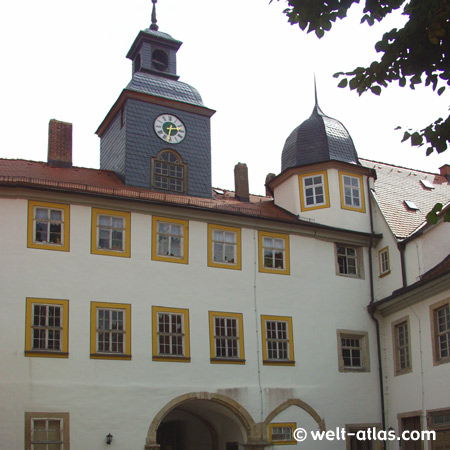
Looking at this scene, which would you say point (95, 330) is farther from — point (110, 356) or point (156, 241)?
point (156, 241)

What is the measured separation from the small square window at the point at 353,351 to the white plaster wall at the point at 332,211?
3837 mm

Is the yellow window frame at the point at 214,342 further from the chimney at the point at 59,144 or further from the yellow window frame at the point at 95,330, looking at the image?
the chimney at the point at 59,144

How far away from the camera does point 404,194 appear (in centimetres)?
2881

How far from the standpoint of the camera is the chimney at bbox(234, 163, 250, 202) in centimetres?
2748

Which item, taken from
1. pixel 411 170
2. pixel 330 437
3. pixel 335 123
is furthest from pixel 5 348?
pixel 411 170

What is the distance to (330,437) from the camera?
23.5 meters

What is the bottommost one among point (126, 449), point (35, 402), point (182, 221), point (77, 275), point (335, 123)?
point (126, 449)

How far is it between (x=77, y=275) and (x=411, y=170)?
1622 centimetres

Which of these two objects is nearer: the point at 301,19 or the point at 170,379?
the point at 301,19

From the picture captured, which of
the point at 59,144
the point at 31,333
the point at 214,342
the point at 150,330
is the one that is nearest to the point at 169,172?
the point at 59,144

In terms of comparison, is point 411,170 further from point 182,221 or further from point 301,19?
point 301,19

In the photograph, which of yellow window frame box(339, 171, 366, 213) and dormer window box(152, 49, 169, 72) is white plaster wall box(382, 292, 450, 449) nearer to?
yellow window frame box(339, 171, 366, 213)

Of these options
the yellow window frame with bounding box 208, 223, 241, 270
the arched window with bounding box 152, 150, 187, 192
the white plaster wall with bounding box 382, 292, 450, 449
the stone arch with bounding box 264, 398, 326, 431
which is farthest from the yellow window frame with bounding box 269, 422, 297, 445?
the arched window with bounding box 152, 150, 187, 192

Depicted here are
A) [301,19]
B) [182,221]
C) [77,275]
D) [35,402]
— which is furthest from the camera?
[182,221]
